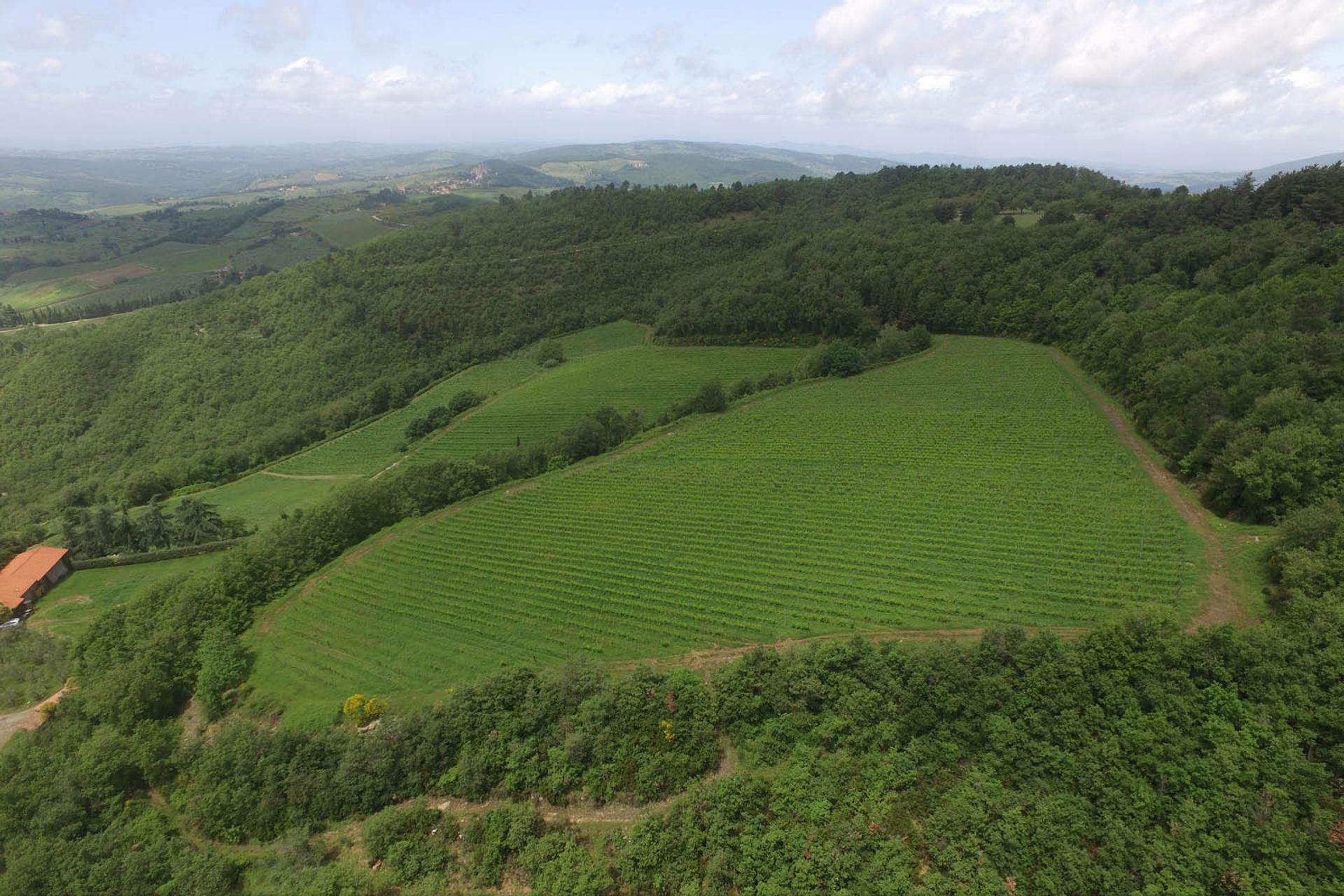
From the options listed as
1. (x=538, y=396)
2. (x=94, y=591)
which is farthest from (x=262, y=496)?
(x=538, y=396)

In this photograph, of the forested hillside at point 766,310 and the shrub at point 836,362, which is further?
the shrub at point 836,362

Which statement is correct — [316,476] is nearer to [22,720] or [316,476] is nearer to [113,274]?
[22,720]

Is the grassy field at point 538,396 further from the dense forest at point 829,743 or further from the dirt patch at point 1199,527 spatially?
the dirt patch at point 1199,527

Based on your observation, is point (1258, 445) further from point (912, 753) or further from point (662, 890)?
point (662, 890)

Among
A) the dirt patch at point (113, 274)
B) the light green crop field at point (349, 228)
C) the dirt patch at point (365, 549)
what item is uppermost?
the light green crop field at point (349, 228)

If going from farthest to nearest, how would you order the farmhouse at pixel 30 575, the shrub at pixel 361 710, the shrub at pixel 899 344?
1. the shrub at pixel 899 344
2. the farmhouse at pixel 30 575
3. the shrub at pixel 361 710

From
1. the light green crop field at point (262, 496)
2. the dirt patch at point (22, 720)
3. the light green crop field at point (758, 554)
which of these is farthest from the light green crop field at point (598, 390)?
the dirt patch at point (22, 720)
